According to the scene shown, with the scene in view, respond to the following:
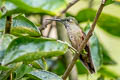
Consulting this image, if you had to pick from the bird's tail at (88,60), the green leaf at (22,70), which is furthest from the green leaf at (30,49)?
the bird's tail at (88,60)

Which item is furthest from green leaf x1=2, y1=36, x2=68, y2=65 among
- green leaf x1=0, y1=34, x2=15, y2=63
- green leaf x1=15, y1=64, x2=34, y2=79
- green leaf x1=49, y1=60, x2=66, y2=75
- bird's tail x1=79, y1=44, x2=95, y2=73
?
green leaf x1=49, y1=60, x2=66, y2=75

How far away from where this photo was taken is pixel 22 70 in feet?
3.98

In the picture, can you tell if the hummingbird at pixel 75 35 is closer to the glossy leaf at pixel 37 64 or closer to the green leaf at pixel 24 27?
the glossy leaf at pixel 37 64

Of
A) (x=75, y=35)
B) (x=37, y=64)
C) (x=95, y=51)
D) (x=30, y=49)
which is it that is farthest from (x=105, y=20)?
(x=30, y=49)

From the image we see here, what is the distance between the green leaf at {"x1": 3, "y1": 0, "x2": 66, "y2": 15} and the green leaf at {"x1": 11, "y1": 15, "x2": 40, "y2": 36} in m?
0.12

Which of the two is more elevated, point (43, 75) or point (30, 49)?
point (30, 49)

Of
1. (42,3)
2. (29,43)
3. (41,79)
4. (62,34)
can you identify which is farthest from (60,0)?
(62,34)

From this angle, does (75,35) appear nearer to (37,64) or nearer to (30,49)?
(37,64)

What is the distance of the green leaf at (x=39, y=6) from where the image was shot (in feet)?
3.09

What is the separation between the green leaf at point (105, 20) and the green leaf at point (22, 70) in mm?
1157

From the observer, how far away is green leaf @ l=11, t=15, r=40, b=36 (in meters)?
1.21

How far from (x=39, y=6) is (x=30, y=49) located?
0.13m

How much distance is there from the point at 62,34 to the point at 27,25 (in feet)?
2.86

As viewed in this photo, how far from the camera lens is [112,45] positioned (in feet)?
15.1
